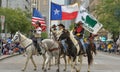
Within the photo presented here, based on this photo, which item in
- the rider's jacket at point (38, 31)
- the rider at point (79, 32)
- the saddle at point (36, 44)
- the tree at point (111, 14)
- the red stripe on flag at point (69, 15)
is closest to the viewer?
the rider at point (79, 32)

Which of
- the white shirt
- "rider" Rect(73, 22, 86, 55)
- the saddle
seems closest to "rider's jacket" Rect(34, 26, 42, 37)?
the white shirt

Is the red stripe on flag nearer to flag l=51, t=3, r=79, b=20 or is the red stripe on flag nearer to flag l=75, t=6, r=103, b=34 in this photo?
flag l=51, t=3, r=79, b=20

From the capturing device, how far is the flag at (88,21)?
72.1 feet

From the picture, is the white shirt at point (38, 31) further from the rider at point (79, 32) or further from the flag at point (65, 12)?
the rider at point (79, 32)

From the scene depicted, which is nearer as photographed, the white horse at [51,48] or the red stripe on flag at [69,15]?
the white horse at [51,48]

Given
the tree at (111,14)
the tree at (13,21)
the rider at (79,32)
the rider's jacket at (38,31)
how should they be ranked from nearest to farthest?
the rider at (79,32), the rider's jacket at (38,31), the tree at (111,14), the tree at (13,21)

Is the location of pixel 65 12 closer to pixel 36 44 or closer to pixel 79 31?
pixel 36 44

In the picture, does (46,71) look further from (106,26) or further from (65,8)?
(106,26)

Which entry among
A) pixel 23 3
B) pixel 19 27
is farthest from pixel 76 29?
pixel 23 3

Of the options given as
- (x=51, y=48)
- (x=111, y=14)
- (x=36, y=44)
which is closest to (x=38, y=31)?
(x=36, y=44)

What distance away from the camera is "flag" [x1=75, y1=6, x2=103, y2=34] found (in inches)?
865

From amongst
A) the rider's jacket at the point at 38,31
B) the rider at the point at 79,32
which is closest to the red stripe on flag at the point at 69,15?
the rider's jacket at the point at 38,31

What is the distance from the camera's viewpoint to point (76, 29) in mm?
20844

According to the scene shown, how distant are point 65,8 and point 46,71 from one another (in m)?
4.26
